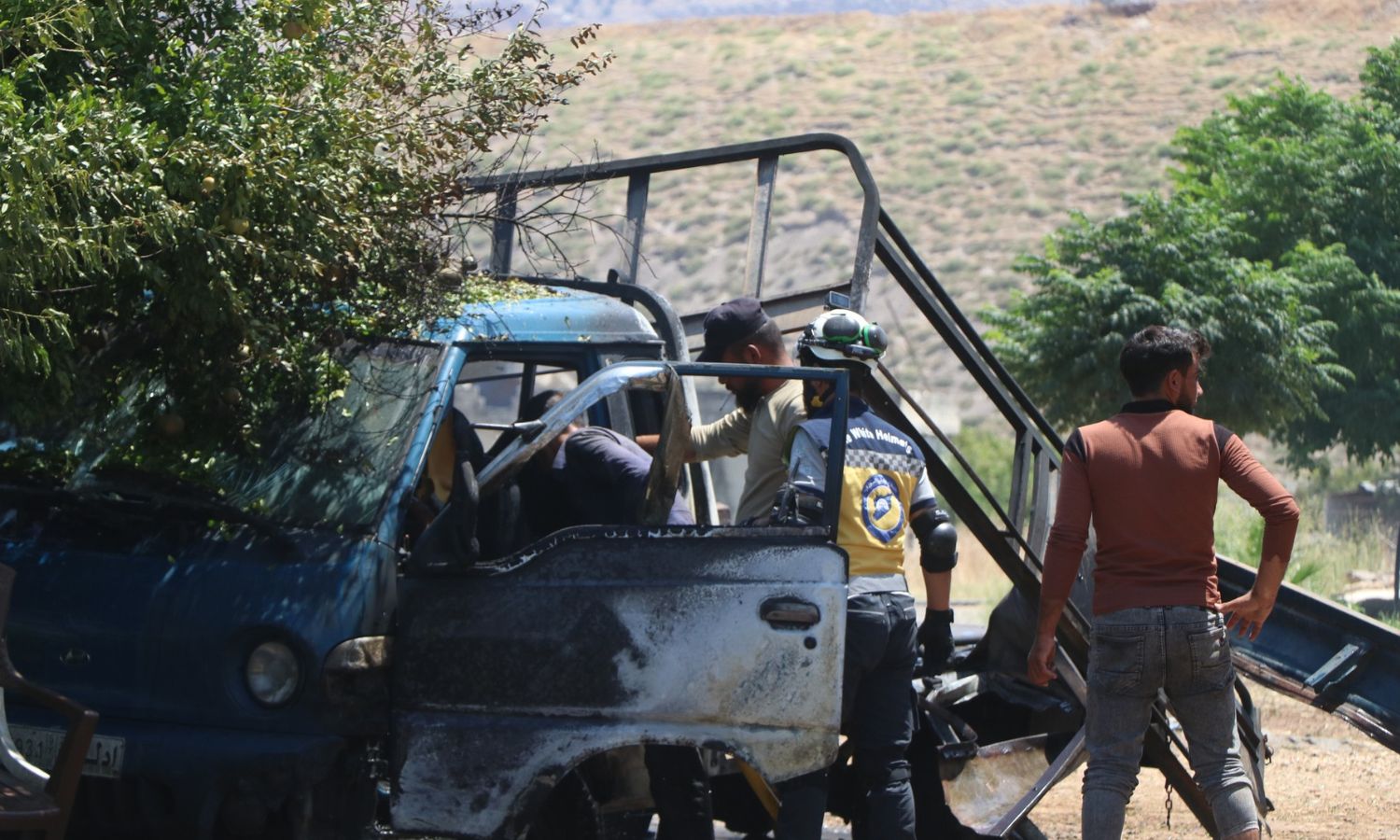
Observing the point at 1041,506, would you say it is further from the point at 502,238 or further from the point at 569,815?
the point at 569,815

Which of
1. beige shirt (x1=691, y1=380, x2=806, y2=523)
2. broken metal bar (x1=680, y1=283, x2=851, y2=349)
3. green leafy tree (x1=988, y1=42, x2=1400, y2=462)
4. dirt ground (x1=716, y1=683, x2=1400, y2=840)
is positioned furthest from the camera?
green leafy tree (x1=988, y1=42, x2=1400, y2=462)

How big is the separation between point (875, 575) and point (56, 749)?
2.33m

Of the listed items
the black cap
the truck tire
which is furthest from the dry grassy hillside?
the truck tire

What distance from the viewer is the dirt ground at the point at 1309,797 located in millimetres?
7160

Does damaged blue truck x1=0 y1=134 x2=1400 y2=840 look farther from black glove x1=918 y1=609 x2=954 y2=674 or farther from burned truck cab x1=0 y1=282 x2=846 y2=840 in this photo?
black glove x1=918 y1=609 x2=954 y2=674

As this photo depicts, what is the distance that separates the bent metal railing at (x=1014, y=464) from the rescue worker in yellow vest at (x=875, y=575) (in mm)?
648

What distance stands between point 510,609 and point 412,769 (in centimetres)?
49

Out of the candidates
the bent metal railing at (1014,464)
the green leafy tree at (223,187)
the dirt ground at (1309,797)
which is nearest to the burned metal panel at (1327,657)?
the bent metal railing at (1014,464)

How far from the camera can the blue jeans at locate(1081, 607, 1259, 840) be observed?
189 inches

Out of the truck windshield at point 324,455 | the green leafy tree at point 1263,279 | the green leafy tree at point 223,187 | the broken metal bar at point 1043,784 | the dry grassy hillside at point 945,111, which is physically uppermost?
the green leafy tree at point 223,187

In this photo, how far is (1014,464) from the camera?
6.52 meters

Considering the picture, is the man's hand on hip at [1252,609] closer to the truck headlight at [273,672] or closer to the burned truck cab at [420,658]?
the burned truck cab at [420,658]

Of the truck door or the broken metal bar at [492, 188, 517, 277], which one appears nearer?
the truck door

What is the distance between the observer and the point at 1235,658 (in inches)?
261
